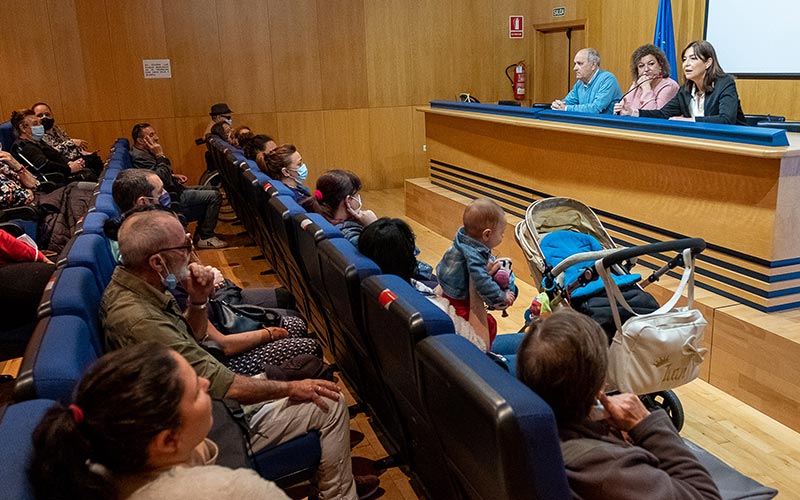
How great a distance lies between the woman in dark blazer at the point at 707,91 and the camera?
164 inches

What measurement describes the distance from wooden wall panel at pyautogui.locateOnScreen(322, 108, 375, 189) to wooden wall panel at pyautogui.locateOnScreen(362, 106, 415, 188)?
0.31ft

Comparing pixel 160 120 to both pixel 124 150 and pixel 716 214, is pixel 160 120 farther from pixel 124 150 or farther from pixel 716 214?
pixel 716 214

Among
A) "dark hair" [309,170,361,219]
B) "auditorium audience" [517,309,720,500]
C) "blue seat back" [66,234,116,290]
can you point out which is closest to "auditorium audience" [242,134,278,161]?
"dark hair" [309,170,361,219]

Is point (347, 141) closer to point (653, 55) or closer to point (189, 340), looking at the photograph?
point (653, 55)

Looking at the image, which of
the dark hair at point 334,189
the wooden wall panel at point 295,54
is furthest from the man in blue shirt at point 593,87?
the wooden wall panel at point 295,54

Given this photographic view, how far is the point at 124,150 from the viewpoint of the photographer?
653 cm

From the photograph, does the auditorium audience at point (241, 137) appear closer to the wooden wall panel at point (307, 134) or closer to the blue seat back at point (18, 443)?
the wooden wall panel at point (307, 134)

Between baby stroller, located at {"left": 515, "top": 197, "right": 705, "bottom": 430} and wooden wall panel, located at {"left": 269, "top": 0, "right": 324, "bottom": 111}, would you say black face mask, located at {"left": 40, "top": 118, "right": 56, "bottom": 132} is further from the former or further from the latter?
baby stroller, located at {"left": 515, "top": 197, "right": 705, "bottom": 430}

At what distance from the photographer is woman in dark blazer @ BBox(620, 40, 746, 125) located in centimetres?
416

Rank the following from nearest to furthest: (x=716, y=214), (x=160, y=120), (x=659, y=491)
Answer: (x=659, y=491)
(x=716, y=214)
(x=160, y=120)

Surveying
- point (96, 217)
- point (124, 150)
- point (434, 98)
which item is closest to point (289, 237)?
point (96, 217)

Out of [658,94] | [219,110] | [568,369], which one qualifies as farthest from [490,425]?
[219,110]

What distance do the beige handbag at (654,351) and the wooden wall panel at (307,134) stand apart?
7.13 m

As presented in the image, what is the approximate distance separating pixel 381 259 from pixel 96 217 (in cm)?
155
